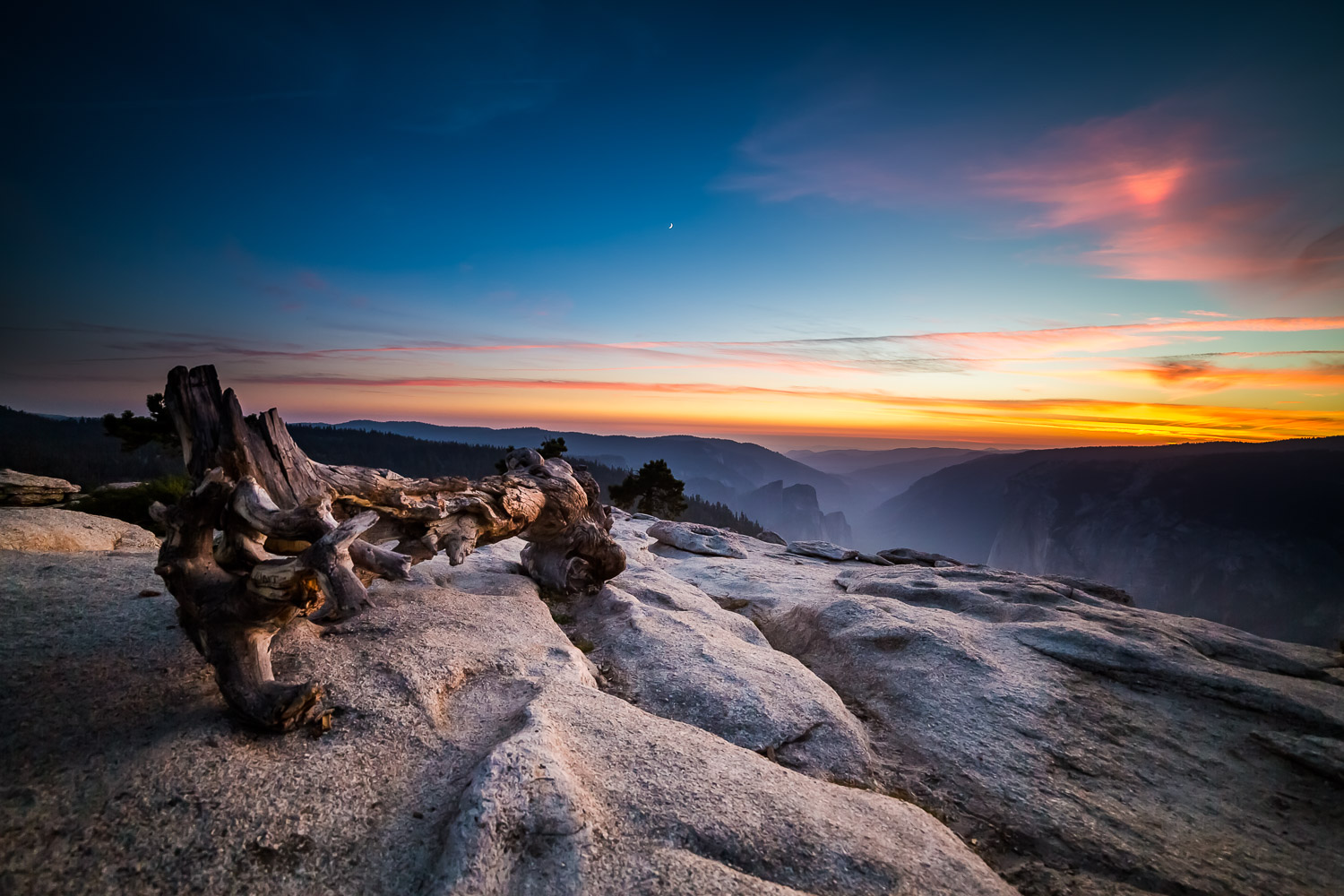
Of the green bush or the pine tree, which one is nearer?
the green bush

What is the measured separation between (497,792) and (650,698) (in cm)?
498

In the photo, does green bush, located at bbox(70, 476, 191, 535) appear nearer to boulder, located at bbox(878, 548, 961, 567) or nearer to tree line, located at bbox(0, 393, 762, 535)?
tree line, located at bbox(0, 393, 762, 535)

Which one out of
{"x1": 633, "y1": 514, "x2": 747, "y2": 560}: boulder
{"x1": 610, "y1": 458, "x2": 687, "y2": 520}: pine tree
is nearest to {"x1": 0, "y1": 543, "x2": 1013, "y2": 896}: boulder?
{"x1": 633, "y1": 514, "x2": 747, "y2": 560}: boulder

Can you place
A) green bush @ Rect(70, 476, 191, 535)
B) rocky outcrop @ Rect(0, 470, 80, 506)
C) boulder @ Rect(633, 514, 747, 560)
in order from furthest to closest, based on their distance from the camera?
1. boulder @ Rect(633, 514, 747, 560)
2. green bush @ Rect(70, 476, 191, 535)
3. rocky outcrop @ Rect(0, 470, 80, 506)

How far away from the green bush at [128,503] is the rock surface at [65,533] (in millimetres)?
3276

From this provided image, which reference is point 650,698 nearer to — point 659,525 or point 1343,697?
point 1343,697

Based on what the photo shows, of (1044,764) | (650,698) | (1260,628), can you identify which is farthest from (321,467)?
(1260,628)

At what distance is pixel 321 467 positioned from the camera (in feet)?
32.2

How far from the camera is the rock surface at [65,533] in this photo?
13.9 metres

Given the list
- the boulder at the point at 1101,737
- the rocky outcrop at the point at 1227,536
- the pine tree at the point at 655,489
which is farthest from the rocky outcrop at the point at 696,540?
the rocky outcrop at the point at 1227,536

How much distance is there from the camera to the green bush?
70.7 ft

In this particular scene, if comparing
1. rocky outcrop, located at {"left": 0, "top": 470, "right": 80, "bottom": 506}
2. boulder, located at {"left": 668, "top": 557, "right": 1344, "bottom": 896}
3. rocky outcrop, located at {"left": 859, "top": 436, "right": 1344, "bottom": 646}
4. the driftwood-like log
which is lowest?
rocky outcrop, located at {"left": 859, "top": 436, "right": 1344, "bottom": 646}

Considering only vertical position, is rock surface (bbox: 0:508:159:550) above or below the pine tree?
above

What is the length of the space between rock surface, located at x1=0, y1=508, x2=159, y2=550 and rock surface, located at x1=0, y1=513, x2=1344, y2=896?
470 cm
